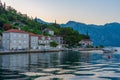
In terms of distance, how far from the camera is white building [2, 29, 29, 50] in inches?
4124

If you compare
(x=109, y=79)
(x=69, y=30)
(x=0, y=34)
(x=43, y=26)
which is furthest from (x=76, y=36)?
(x=109, y=79)

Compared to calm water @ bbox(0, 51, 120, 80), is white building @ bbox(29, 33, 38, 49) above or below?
above

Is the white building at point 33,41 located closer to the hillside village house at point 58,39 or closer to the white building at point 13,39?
the white building at point 13,39

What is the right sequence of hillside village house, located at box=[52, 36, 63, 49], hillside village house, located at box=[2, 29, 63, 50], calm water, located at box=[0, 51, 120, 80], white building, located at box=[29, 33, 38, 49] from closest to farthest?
calm water, located at box=[0, 51, 120, 80], hillside village house, located at box=[2, 29, 63, 50], white building, located at box=[29, 33, 38, 49], hillside village house, located at box=[52, 36, 63, 49]

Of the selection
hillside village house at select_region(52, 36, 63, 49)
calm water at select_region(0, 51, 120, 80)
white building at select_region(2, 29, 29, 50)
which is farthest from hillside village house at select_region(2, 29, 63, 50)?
calm water at select_region(0, 51, 120, 80)

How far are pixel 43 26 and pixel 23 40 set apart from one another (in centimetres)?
6039

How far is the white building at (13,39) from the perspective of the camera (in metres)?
105

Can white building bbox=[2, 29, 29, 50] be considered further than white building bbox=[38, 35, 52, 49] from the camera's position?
No

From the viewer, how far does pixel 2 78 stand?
94.7ft

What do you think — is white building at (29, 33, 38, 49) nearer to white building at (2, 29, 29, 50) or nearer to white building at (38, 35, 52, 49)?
white building at (38, 35, 52, 49)

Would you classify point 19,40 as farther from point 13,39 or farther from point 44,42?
point 44,42

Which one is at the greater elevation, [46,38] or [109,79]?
[46,38]

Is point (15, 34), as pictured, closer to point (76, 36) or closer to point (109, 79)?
point (76, 36)

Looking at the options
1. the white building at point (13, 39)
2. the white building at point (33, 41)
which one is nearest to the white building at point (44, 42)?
the white building at point (33, 41)
